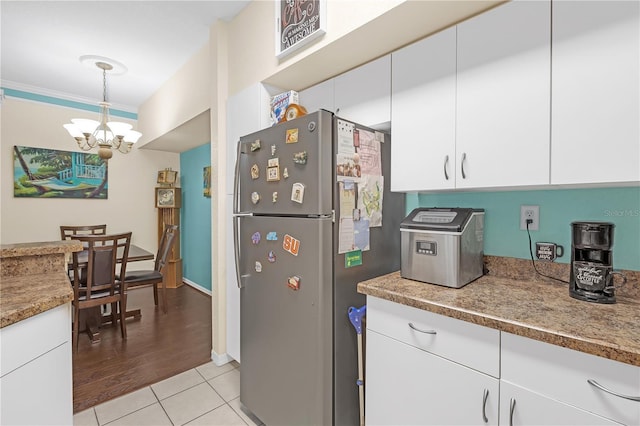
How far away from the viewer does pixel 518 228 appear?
149 centimetres

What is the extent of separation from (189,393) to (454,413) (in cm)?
175

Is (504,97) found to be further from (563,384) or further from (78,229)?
(78,229)

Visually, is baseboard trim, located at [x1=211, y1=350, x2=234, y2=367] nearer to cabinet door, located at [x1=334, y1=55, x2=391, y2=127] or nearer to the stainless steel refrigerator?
the stainless steel refrigerator

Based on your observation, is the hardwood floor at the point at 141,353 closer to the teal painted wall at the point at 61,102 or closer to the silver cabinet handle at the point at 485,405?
the silver cabinet handle at the point at 485,405

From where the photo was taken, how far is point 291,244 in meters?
1.50

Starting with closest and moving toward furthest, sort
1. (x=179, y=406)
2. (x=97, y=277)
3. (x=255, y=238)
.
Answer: (x=255, y=238), (x=179, y=406), (x=97, y=277)

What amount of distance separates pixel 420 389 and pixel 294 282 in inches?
27.7

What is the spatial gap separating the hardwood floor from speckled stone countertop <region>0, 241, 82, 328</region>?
0.98 m

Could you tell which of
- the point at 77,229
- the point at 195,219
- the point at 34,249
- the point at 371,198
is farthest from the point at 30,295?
the point at 195,219

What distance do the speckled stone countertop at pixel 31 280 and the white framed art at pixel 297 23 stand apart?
1666 mm

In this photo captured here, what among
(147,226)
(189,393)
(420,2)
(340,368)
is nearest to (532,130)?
(420,2)

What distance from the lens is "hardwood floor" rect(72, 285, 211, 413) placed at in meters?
2.08

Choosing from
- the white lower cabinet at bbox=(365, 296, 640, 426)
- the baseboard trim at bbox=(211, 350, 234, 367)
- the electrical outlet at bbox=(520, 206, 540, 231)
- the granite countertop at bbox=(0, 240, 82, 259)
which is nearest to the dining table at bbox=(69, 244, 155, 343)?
the baseboard trim at bbox=(211, 350, 234, 367)

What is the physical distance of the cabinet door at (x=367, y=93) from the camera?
5.44 ft
